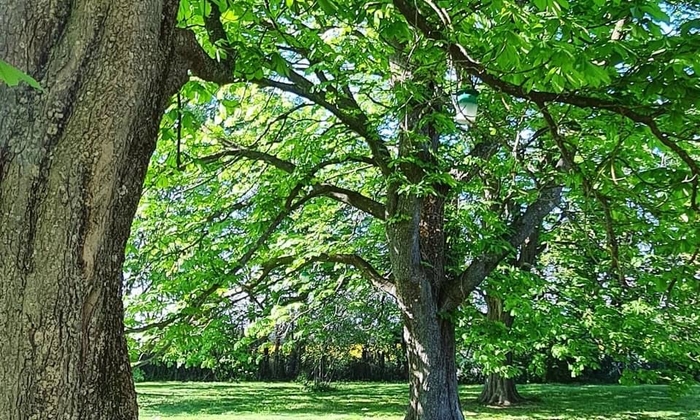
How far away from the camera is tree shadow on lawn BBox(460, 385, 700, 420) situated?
10617 millimetres

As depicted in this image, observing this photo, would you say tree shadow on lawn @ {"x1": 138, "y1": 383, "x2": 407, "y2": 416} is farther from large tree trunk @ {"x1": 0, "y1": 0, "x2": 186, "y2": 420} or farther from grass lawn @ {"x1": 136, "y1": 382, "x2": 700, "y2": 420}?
large tree trunk @ {"x1": 0, "y1": 0, "x2": 186, "y2": 420}

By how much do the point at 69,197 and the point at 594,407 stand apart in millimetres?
12499

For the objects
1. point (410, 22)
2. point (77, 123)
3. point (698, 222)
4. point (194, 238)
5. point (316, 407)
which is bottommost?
point (316, 407)

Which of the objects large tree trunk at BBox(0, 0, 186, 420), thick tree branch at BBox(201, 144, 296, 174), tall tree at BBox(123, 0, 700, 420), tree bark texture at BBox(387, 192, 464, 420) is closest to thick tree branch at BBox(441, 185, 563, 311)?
tall tree at BBox(123, 0, 700, 420)

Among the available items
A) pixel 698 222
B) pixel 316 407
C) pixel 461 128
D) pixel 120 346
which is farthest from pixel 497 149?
pixel 316 407

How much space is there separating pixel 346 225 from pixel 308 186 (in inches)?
65.7

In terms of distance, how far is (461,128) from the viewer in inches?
247

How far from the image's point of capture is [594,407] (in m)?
12.1

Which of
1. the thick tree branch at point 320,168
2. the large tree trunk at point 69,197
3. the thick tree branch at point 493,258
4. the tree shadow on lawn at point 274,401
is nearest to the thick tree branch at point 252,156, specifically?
the thick tree branch at point 320,168

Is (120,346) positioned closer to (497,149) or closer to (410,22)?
(410,22)

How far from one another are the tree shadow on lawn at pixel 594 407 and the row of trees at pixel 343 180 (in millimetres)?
1014

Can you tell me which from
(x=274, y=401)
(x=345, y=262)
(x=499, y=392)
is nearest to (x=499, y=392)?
(x=499, y=392)

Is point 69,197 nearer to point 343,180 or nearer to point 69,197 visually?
point 69,197

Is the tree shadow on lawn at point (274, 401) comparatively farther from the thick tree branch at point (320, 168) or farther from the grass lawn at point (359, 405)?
the thick tree branch at point (320, 168)
